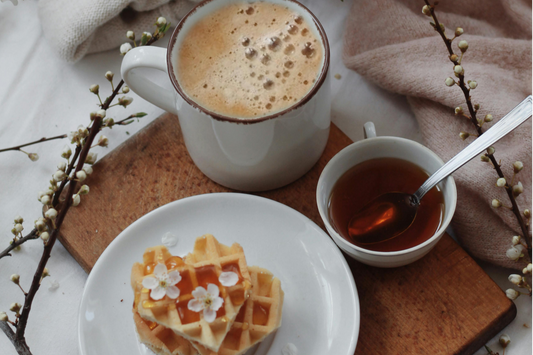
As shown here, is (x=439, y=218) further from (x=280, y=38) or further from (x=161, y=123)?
(x=161, y=123)

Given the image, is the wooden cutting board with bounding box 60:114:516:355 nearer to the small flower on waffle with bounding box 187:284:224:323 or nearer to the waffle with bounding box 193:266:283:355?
the waffle with bounding box 193:266:283:355

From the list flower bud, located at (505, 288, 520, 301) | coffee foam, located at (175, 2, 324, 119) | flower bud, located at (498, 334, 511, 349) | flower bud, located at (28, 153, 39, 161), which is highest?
coffee foam, located at (175, 2, 324, 119)

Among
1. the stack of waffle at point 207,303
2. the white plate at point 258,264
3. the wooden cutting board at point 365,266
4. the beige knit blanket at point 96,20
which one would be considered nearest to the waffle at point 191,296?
the stack of waffle at point 207,303

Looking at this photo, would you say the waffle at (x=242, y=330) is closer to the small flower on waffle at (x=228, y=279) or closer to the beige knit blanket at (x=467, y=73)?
the small flower on waffle at (x=228, y=279)

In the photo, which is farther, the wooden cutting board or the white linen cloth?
the white linen cloth

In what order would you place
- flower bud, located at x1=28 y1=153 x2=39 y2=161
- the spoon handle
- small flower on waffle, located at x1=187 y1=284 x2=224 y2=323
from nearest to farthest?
1. small flower on waffle, located at x1=187 y1=284 x2=224 y2=323
2. the spoon handle
3. flower bud, located at x1=28 y1=153 x2=39 y2=161

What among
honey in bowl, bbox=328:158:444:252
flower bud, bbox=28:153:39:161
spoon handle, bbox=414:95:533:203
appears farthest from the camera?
flower bud, bbox=28:153:39:161

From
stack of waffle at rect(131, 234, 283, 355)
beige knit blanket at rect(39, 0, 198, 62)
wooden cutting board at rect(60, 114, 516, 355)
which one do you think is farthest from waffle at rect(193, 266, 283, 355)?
beige knit blanket at rect(39, 0, 198, 62)

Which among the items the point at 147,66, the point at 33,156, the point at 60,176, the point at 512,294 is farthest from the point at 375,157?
the point at 33,156
